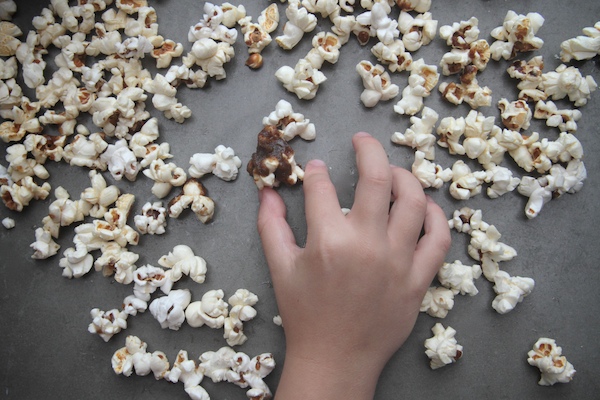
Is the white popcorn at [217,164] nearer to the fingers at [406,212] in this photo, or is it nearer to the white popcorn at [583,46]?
the fingers at [406,212]

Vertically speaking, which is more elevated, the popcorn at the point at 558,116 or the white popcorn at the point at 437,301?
the popcorn at the point at 558,116

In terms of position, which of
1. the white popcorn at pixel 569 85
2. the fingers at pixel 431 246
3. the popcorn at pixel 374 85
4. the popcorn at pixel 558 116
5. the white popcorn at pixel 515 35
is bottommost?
the fingers at pixel 431 246

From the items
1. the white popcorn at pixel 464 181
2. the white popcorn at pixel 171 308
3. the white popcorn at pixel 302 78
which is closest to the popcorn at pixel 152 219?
the white popcorn at pixel 171 308

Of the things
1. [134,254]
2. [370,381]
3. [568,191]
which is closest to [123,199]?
[134,254]

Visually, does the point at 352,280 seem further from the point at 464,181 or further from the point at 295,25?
the point at 295,25

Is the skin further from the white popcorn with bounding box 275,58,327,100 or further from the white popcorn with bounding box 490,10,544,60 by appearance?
the white popcorn with bounding box 490,10,544,60

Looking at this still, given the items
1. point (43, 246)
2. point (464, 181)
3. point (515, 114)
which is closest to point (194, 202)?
point (43, 246)
